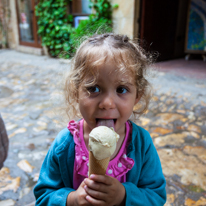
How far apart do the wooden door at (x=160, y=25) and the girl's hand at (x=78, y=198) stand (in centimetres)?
442

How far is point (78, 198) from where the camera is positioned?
36.2 inches

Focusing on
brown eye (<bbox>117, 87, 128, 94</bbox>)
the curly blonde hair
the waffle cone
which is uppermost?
the curly blonde hair

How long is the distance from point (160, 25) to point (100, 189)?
5.67 metres

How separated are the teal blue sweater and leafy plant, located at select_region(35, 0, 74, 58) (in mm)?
5745

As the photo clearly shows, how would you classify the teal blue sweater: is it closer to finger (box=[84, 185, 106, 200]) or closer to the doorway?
finger (box=[84, 185, 106, 200])

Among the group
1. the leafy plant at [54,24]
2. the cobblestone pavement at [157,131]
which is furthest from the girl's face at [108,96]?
the leafy plant at [54,24]

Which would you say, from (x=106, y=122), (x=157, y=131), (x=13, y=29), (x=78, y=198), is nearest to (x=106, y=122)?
(x=106, y=122)

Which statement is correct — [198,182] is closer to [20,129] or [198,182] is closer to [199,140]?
[199,140]

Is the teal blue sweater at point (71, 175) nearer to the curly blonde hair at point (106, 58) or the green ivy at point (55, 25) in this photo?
the curly blonde hair at point (106, 58)

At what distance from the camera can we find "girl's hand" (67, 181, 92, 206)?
899 millimetres

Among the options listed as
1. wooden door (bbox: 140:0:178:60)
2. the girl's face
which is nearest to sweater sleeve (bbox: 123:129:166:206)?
the girl's face

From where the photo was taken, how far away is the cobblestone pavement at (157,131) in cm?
169

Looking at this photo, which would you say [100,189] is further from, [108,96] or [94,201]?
[108,96]

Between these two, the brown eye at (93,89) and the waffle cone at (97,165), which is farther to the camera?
the brown eye at (93,89)
